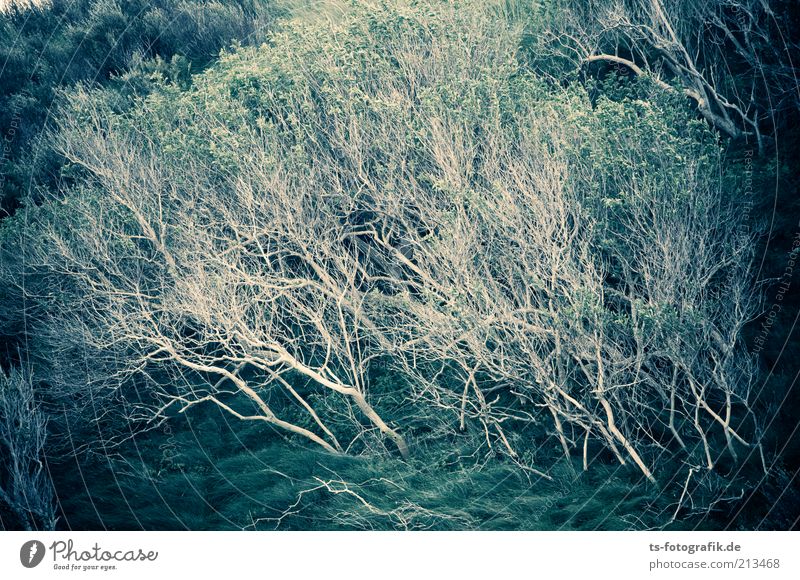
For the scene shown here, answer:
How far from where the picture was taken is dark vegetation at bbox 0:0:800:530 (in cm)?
1409

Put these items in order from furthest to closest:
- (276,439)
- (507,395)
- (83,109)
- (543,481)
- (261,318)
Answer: (83,109) → (276,439) → (507,395) → (261,318) → (543,481)

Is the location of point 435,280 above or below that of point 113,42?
below

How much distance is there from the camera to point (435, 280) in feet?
53.0

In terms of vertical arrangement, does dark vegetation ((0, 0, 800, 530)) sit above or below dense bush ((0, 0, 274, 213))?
below

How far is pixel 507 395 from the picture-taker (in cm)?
1781

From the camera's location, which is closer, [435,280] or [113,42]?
[435,280]

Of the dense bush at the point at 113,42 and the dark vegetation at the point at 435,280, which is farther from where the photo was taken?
the dense bush at the point at 113,42

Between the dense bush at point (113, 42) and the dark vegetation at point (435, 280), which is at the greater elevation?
the dense bush at point (113, 42)

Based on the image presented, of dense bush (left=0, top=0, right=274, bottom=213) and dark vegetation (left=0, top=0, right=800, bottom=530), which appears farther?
dense bush (left=0, top=0, right=274, bottom=213)

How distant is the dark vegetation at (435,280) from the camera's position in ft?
46.2
